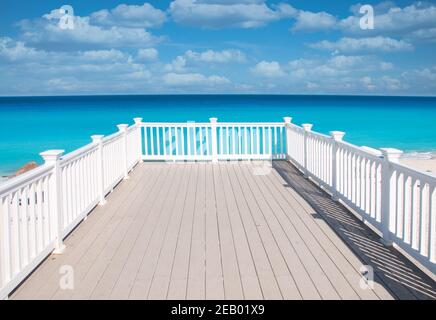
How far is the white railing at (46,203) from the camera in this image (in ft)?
10.7

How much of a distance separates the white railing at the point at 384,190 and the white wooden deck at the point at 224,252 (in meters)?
0.18

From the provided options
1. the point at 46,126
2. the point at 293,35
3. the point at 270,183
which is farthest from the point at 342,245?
the point at 293,35

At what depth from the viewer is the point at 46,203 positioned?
13.6 ft

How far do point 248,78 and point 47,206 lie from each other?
5615cm

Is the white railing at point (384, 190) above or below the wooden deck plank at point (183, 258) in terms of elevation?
above

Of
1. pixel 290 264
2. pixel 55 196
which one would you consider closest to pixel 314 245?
pixel 290 264

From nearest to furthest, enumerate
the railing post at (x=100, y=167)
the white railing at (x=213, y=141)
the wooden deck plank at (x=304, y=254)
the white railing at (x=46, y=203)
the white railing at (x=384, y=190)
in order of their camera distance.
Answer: the white railing at (x=46, y=203), the wooden deck plank at (x=304, y=254), the white railing at (x=384, y=190), the railing post at (x=100, y=167), the white railing at (x=213, y=141)

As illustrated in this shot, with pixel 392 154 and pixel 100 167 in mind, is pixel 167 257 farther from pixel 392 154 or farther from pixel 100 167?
pixel 100 167

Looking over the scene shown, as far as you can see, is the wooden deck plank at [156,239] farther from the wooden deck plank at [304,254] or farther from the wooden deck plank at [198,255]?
the wooden deck plank at [304,254]

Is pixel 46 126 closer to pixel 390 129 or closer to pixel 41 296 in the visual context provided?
pixel 390 129

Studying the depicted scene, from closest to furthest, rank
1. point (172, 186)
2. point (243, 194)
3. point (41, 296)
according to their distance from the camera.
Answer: point (41, 296)
point (243, 194)
point (172, 186)

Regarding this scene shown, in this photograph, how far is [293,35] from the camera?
2085 inches

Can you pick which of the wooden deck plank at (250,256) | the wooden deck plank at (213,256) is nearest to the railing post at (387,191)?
the wooden deck plank at (250,256)

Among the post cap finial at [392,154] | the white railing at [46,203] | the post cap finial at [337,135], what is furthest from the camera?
the post cap finial at [337,135]
